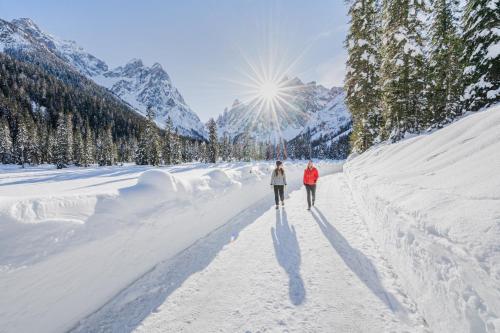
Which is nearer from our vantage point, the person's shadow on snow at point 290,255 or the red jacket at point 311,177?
the person's shadow on snow at point 290,255

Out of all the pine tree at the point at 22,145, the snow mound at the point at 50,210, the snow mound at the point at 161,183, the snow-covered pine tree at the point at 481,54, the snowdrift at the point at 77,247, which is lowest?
the snowdrift at the point at 77,247

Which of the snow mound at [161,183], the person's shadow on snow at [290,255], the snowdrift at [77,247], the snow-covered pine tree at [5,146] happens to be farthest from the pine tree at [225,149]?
the snowdrift at [77,247]

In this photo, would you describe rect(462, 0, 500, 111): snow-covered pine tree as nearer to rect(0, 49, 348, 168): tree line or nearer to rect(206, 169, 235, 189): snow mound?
rect(206, 169, 235, 189): snow mound

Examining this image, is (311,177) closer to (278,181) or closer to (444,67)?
(278,181)

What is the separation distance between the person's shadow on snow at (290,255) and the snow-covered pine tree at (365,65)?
18326 millimetres

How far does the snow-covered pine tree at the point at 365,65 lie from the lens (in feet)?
70.8

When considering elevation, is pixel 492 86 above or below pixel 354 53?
below

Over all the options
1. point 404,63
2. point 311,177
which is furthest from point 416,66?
point 311,177

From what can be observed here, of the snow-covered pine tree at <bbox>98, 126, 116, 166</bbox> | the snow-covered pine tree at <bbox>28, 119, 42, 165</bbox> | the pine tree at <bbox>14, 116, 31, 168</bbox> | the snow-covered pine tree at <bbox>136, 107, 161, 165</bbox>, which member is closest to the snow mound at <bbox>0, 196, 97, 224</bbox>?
the snow-covered pine tree at <bbox>136, 107, 161, 165</bbox>

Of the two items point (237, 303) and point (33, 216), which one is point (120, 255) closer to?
point (33, 216)

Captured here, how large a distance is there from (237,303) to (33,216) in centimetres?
308

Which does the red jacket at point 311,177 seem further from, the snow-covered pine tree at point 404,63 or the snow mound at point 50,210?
the snow-covered pine tree at point 404,63

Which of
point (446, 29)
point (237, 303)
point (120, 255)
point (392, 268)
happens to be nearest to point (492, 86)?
point (446, 29)

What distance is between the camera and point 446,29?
20.7 m
